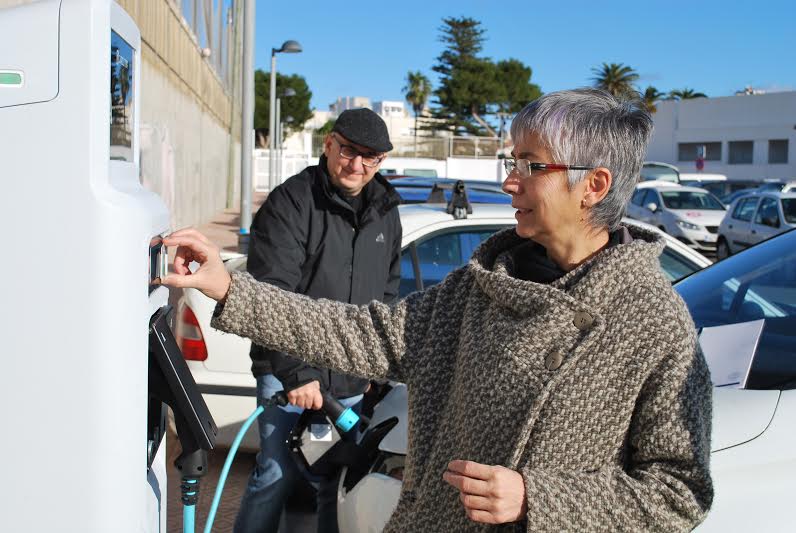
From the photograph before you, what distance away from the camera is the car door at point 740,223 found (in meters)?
17.5

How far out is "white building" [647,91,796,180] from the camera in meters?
52.1

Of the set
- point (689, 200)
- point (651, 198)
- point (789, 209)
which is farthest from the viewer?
point (651, 198)

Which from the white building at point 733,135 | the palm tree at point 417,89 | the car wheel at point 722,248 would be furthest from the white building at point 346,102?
the car wheel at point 722,248

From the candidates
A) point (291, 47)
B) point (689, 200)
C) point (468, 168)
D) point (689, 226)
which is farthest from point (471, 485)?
point (468, 168)

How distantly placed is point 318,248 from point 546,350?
1516 millimetres

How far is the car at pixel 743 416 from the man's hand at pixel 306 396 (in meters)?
0.24

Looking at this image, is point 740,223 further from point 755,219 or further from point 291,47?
point 291,47

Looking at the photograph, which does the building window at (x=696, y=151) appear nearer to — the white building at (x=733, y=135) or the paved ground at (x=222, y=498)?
the white building at (x=733, y=135)

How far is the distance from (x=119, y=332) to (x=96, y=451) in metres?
0.18

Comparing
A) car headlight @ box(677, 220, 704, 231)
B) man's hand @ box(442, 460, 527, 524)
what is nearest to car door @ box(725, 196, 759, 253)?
car headlight @ box(677, 220, 704, 231)

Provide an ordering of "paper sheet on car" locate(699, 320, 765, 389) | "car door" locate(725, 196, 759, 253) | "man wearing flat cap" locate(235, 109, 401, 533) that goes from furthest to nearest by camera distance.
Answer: "car door" locate(725, 196, 759, 253) → "man wearing flat cap" locate(235, 109, 401, 533) → "paper sheet on car" locate(699, 320, 765, 389)

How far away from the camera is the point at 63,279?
1.34 metres

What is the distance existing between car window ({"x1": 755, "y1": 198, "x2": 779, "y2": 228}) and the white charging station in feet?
56.5

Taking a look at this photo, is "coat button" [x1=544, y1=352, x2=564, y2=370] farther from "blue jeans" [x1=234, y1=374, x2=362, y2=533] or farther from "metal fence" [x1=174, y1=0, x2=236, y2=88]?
"metal fence" [x1=174, y1=0, x2=236, y2=88]
